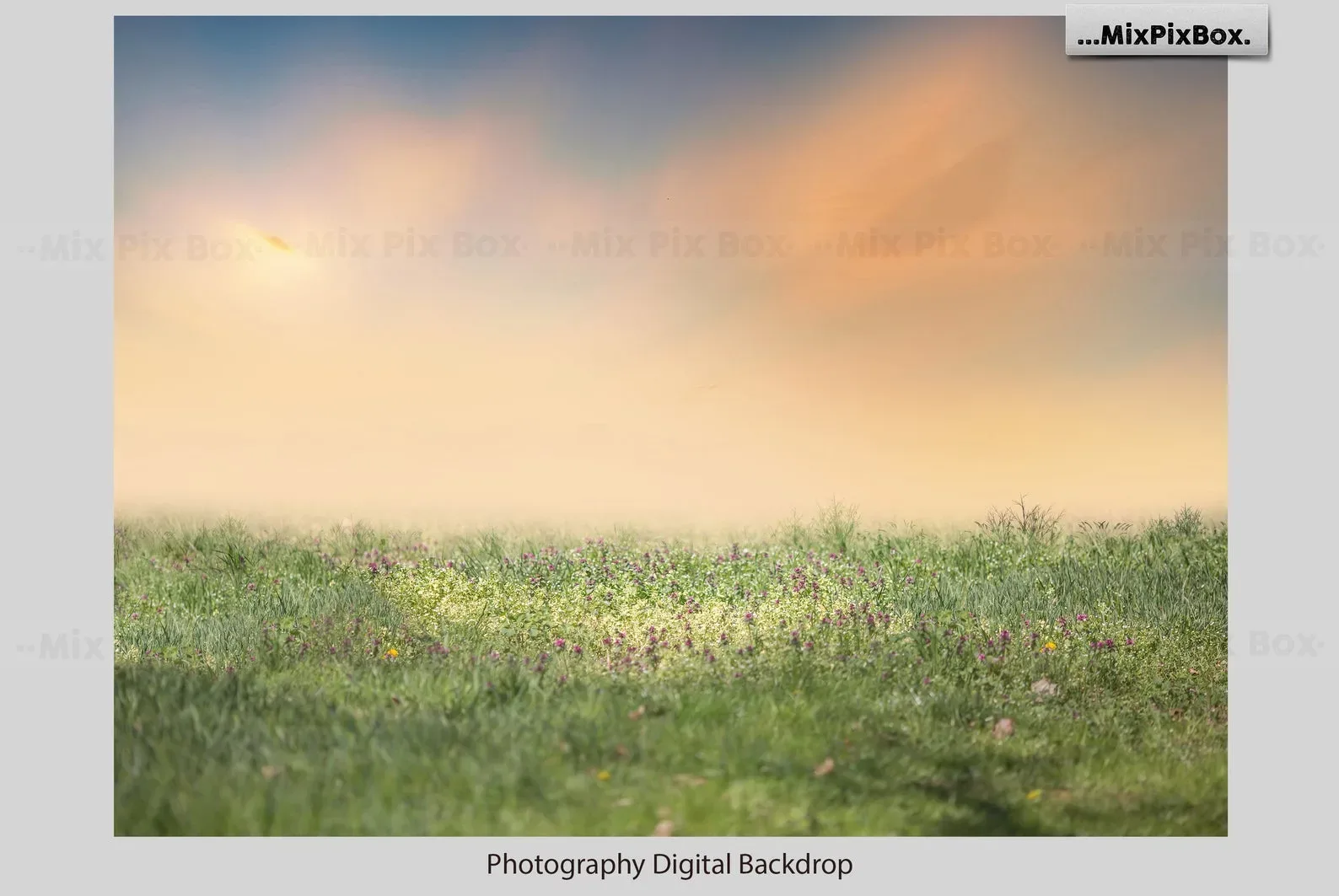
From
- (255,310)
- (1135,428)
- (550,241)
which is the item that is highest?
(550,241)

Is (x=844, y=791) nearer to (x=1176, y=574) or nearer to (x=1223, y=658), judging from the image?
(x=1223, y=658)

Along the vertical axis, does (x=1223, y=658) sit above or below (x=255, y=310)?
below

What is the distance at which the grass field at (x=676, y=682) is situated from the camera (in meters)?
5.34

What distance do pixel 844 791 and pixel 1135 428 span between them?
405cm

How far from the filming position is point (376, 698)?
19.5 feet

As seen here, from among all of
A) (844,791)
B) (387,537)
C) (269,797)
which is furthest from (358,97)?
(844,791)

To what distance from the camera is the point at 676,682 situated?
6.28 m

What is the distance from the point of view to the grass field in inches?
210

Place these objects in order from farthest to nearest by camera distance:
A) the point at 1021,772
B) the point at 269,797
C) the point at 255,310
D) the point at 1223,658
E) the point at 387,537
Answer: the point at 387,537 < the point at 255,310 < the point at 1223,658 < the point at 1021,772 < the point at 269,797

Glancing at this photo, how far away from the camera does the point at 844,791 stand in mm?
5477

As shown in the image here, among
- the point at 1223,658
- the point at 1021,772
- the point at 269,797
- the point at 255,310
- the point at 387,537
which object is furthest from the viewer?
the point at 387,537
